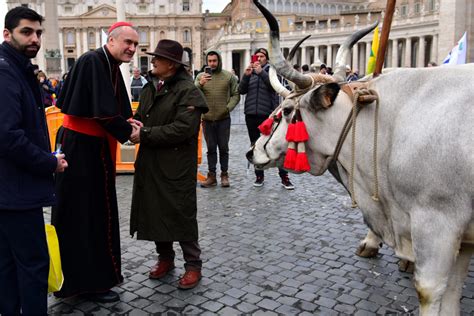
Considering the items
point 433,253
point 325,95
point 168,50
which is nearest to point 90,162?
point 168,50

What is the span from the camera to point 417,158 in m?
2.69

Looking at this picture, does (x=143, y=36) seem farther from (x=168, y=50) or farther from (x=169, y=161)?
(x=169, y=161)

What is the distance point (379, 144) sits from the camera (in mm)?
3004

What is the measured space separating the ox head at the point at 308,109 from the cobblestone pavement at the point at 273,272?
55.3 inches

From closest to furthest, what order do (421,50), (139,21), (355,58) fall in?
(421,50) < (355,58) < (139,21)

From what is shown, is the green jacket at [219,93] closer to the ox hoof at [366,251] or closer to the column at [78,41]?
the ox hoof at [366,251]

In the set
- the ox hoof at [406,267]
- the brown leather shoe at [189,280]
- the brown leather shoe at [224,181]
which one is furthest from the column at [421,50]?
the brown leather shoe at [189,280]

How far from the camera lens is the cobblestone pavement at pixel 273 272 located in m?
4.20

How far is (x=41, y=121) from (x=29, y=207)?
0.65 meters

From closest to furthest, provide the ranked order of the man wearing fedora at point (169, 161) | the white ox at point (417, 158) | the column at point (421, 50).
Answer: the white ox at point (417, 158) < the man wearing fedora at point (169, 161) < the column at point (421, 50)

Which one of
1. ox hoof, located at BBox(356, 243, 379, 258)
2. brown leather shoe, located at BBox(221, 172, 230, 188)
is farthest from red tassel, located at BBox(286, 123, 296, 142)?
brown leather shoe, located at BBox(221, 172, 230, 188)

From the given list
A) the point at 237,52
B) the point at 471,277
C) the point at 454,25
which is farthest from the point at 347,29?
the point at 471,277

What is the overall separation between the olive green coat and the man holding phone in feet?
14.5

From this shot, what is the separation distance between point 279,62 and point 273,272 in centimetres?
244
